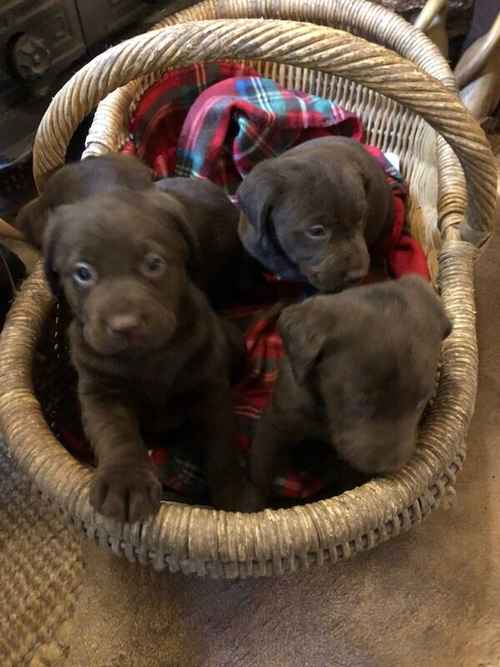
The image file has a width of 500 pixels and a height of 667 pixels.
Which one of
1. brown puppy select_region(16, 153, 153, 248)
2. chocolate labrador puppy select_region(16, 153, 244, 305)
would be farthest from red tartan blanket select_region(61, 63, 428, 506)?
brown puppy select_region(16, 153, 153, 248)

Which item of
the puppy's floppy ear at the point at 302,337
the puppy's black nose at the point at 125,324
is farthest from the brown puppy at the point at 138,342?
the puppy's floppy ear at the point at 302,337

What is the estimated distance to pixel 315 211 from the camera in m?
1.41

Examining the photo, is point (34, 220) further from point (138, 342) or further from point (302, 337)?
point (302, 337)

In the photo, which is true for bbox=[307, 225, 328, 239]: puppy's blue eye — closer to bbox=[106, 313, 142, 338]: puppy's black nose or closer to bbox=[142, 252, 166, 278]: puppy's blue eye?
bbox=[142, 252, 166, 278]: puppy's blue eye

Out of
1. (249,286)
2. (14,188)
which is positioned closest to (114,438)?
(249,286)

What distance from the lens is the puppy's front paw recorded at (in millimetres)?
1004

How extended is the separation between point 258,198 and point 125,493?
2.28 feet

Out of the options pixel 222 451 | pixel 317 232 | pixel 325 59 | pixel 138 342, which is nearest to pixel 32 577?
pixel 222 451

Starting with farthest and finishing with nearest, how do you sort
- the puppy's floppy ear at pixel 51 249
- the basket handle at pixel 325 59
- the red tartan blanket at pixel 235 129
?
1. the red tartan blanket at pixel 235 129
2. the basket handle at pixel 325 59
3. the puppy's floppy ear at pixel 51 249

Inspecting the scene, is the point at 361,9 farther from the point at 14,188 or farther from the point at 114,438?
the point at 114,438

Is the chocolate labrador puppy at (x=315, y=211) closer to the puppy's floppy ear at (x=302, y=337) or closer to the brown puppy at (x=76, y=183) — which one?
the brown puppy at (x=76, y=183)

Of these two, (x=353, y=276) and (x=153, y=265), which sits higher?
(x=153, y=265)

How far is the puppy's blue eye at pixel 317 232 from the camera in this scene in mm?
1421

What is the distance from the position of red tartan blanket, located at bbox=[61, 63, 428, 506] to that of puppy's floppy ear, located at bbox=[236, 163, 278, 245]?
21cm
